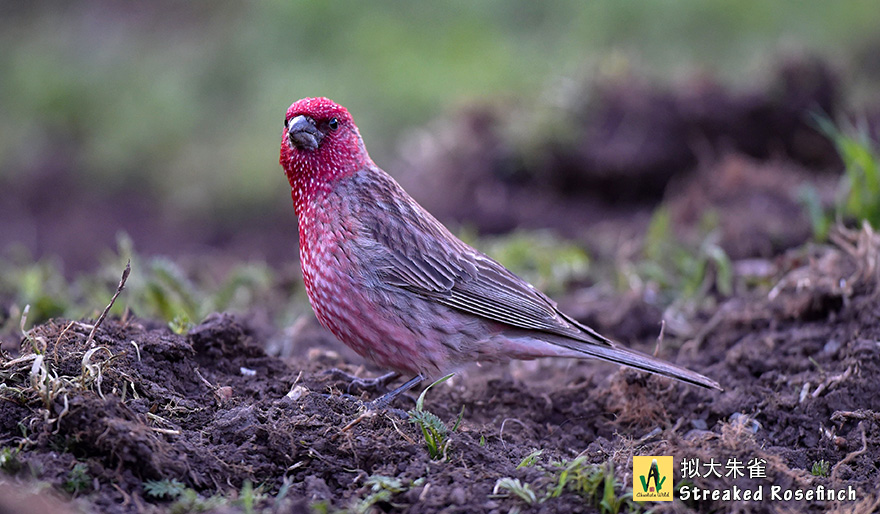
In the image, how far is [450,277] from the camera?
177 inches

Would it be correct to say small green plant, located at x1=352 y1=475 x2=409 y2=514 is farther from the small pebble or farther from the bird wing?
the bird wing

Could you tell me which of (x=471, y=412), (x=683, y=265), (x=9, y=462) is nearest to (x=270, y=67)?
(x=683, y=265)

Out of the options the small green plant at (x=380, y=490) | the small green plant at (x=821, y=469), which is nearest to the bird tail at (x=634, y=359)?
the small green plant at (x=821, y=469)

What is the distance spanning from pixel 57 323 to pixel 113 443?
3.56ft

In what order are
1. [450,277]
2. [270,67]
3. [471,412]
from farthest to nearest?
1. [270,67]
2. [450,277]
3. [471,412]

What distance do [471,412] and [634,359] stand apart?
0.87 metres

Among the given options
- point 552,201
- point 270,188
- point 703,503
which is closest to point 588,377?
point 703,503

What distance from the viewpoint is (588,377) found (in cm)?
477

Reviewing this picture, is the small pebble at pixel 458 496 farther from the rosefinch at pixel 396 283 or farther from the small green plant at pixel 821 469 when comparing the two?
the small green plant at pixel 821 469

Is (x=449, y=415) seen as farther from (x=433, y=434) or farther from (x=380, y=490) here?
(x=380, y=490)

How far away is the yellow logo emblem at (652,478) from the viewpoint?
9.98 feet

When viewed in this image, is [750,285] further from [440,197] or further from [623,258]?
[440,197]

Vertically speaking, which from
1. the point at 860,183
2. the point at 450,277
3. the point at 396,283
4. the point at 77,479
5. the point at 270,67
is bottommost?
the point at 77,479

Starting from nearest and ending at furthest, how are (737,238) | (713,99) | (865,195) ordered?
(865,195) → (737,238) → (713,99)
